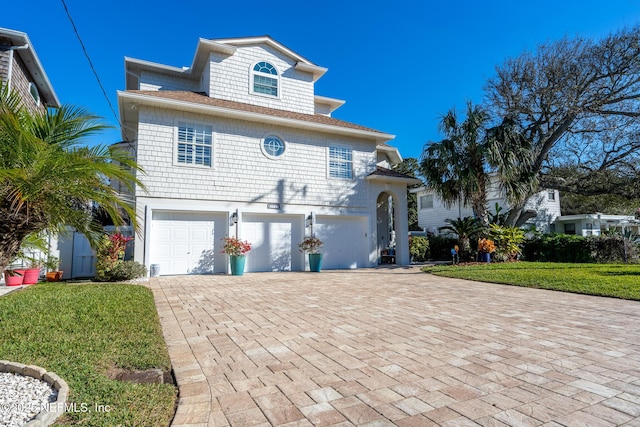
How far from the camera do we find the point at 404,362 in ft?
10.9

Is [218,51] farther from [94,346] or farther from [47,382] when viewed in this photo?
[47,382]

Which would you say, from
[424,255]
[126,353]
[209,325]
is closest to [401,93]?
[424,255]

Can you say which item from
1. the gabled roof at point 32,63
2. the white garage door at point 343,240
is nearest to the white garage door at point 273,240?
the white garage door at point 343,240

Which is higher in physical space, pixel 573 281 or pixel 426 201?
pixel 426 201

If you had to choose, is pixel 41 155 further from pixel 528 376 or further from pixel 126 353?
pixel 528 376

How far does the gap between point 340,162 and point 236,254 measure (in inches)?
234

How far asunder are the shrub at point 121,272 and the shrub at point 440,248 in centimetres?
1491

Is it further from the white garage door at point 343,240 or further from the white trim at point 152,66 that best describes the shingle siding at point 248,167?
the white trim at point 152,66

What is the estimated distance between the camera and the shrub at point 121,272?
930 centimetres

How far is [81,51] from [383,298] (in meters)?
11.1

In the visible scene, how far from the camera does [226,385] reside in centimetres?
282

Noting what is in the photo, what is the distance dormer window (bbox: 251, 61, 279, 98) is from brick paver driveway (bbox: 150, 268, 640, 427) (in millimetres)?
10237

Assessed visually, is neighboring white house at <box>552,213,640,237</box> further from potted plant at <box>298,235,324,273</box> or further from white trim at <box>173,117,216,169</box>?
white trim at <box>173,117,216,169</box>

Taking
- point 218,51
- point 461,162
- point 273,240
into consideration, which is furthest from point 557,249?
point 218,51
